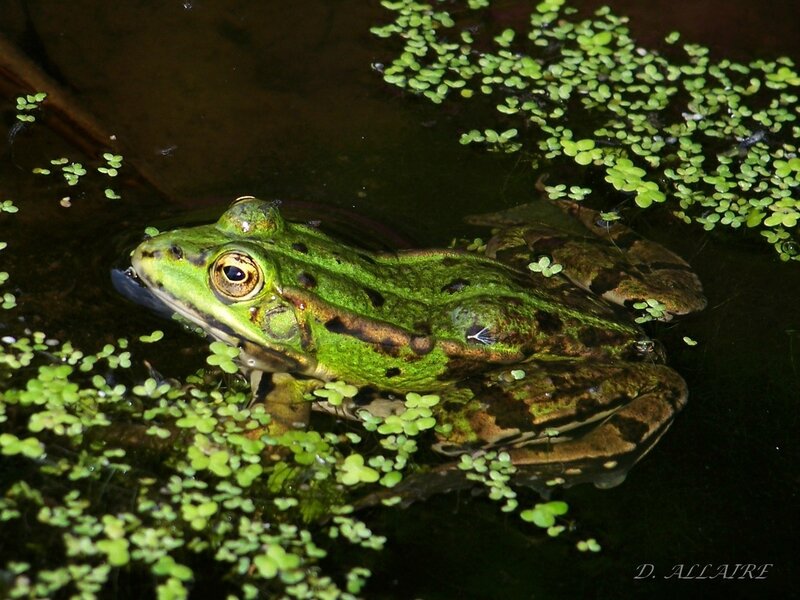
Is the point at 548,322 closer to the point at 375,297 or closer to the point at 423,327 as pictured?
the point at 423,327

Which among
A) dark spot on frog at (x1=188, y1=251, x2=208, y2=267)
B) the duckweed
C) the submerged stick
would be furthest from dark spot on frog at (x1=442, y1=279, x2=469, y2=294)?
the submerged stick

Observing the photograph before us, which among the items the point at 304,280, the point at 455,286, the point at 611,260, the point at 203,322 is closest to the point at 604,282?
the point at 611,260

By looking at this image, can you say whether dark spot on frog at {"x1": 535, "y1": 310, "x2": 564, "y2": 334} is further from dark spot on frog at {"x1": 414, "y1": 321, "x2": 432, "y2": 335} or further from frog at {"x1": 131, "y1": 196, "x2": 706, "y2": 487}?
dark spot on frog at {"x1": 414, "y1": 321, "x2": 432, "y2": 335}

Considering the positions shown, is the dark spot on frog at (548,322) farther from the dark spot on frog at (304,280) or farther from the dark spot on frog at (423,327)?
the dark spot on frog at (304,280)

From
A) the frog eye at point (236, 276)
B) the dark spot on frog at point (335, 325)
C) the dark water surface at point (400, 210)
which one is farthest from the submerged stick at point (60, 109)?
the dark spot on frog at point (335, 325)

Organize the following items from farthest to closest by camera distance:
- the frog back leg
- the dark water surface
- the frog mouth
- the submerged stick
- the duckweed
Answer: the duckweed
the submerged stick
the frog back leg
the frog mouth
the dark water surface

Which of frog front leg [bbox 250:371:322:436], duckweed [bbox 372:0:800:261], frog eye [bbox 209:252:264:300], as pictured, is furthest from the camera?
duckweed [bbox 372:0:800:261]
